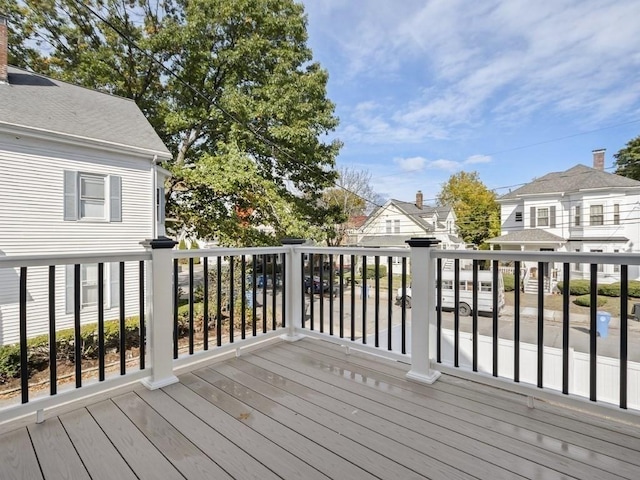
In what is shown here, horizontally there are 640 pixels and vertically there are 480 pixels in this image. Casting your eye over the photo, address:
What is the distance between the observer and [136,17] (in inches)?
435

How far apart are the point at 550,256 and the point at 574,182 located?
17100 mm

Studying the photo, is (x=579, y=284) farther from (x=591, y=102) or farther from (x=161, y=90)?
(x=161, y=90)

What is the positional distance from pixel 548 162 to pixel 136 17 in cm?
2049

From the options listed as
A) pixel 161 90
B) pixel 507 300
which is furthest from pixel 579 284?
pixel 161 90

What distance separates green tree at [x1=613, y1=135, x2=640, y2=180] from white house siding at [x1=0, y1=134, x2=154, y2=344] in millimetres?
26127

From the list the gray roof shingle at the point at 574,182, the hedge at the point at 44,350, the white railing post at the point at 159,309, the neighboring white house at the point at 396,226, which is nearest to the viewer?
the white railing post at the point at 159,309

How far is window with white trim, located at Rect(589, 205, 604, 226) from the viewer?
565 inches

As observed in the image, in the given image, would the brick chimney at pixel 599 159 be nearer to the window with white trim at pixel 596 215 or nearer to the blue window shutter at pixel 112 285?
the window with white trim at pixel 596 215

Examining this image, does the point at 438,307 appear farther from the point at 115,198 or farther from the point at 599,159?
the point at 599,159

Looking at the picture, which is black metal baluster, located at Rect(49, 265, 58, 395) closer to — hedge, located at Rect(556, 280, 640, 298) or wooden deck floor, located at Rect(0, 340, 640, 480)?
wooden deck floor, located at Rect(0, 340, 640, 480)

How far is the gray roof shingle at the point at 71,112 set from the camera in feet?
22.7

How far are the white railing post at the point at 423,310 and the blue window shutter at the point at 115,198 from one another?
771 cm

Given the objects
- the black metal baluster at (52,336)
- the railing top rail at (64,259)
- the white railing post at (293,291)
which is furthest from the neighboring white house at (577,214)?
the black metal baluster at (52,336)

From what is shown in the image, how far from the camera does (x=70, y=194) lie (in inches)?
A: 287
